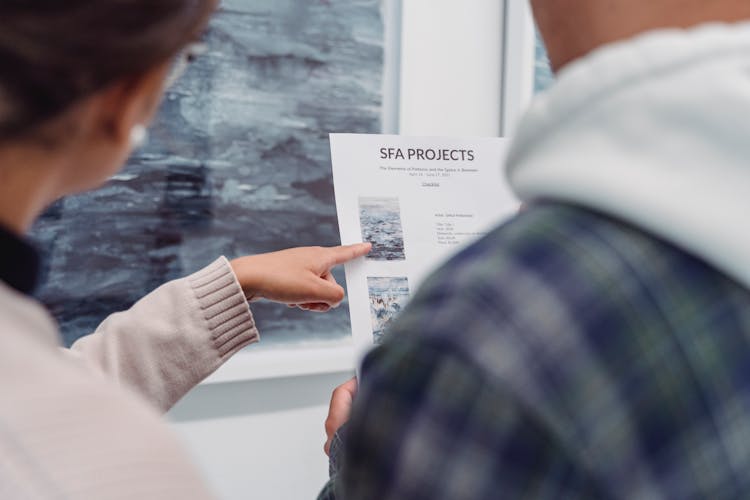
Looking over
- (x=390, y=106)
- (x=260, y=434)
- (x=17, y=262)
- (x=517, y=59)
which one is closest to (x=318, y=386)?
(x=260, y=434)

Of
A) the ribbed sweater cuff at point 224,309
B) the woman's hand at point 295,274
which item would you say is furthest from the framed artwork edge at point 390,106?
the ribbed sweater cuff at point 224,309

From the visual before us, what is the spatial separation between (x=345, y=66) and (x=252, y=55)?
0.59 ft

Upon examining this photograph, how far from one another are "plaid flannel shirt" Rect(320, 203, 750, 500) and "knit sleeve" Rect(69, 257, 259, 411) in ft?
1.85

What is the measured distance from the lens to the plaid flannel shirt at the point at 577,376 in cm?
32

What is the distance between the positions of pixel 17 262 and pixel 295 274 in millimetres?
624

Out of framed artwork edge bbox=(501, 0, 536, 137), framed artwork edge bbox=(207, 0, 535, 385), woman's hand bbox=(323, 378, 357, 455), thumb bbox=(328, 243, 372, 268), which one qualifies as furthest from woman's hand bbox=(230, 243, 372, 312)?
framed artwork edge bbox=(501, 0, 536, 137)

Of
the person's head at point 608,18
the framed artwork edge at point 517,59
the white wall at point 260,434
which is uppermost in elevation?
the person's head at point 608,18

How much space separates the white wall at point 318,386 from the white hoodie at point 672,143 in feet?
3.68

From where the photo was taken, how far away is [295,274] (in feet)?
3.32

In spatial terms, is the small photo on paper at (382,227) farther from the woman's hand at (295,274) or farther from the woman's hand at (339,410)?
the woman's hand at (339,410)

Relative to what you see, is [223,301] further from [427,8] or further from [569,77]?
[427,8]

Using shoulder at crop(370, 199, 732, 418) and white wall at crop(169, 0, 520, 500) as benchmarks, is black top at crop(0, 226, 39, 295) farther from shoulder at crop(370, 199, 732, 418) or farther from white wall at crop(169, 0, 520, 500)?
white wall at crop(169, 0, 520, 500)

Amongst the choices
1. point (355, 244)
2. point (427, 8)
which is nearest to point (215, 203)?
point (355, 244)

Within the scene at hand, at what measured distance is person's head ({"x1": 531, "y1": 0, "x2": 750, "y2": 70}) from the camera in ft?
1.23
